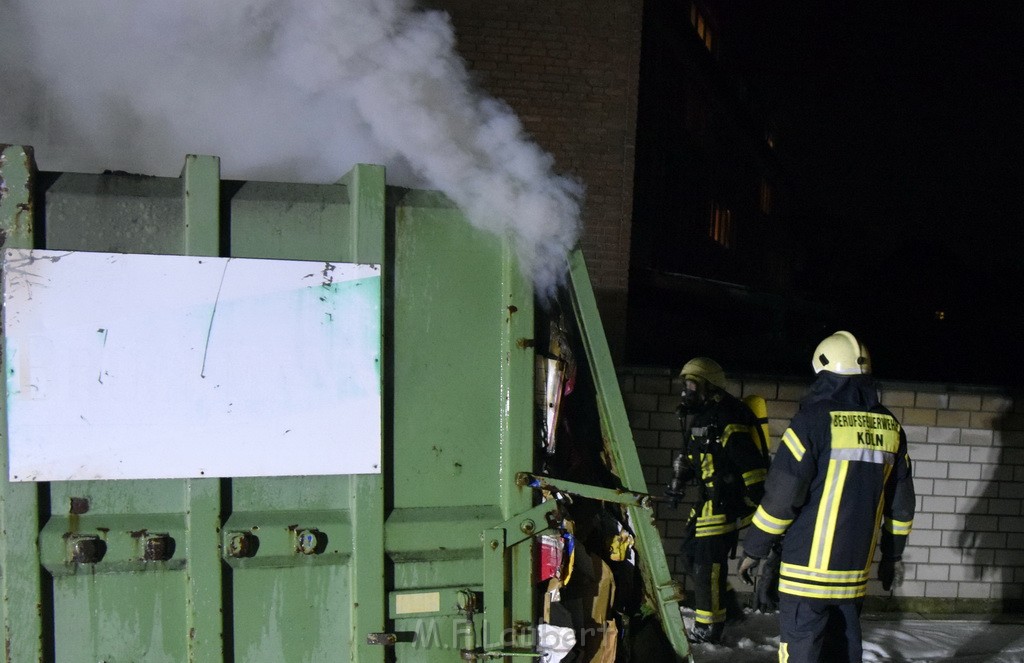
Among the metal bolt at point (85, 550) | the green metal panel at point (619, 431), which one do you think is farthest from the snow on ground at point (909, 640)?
the metal bolt at point (85, 550)

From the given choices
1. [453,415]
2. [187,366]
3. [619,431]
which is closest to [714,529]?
[619,431]

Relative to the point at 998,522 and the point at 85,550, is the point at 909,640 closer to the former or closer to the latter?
the point at 998,522

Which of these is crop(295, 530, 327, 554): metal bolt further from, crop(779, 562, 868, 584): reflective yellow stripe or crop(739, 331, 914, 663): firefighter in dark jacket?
crop(779, 562, 868, 584): reflective yellow stripe

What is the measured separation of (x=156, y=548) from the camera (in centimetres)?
221

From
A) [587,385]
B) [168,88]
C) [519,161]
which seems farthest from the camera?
[168,88]

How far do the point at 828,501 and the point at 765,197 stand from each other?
2970cm

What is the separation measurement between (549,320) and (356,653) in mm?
1284

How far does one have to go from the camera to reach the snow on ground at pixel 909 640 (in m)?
4.56

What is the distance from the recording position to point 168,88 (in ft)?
10.5

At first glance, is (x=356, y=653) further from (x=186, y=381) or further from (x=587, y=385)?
(x=587, y=385)

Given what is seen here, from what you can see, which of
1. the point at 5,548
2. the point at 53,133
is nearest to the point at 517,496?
the point at 5,548

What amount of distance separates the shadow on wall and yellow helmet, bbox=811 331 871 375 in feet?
9.33

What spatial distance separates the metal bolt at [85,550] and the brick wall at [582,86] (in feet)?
16.3

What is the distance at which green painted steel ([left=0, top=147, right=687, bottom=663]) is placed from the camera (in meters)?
2.21
